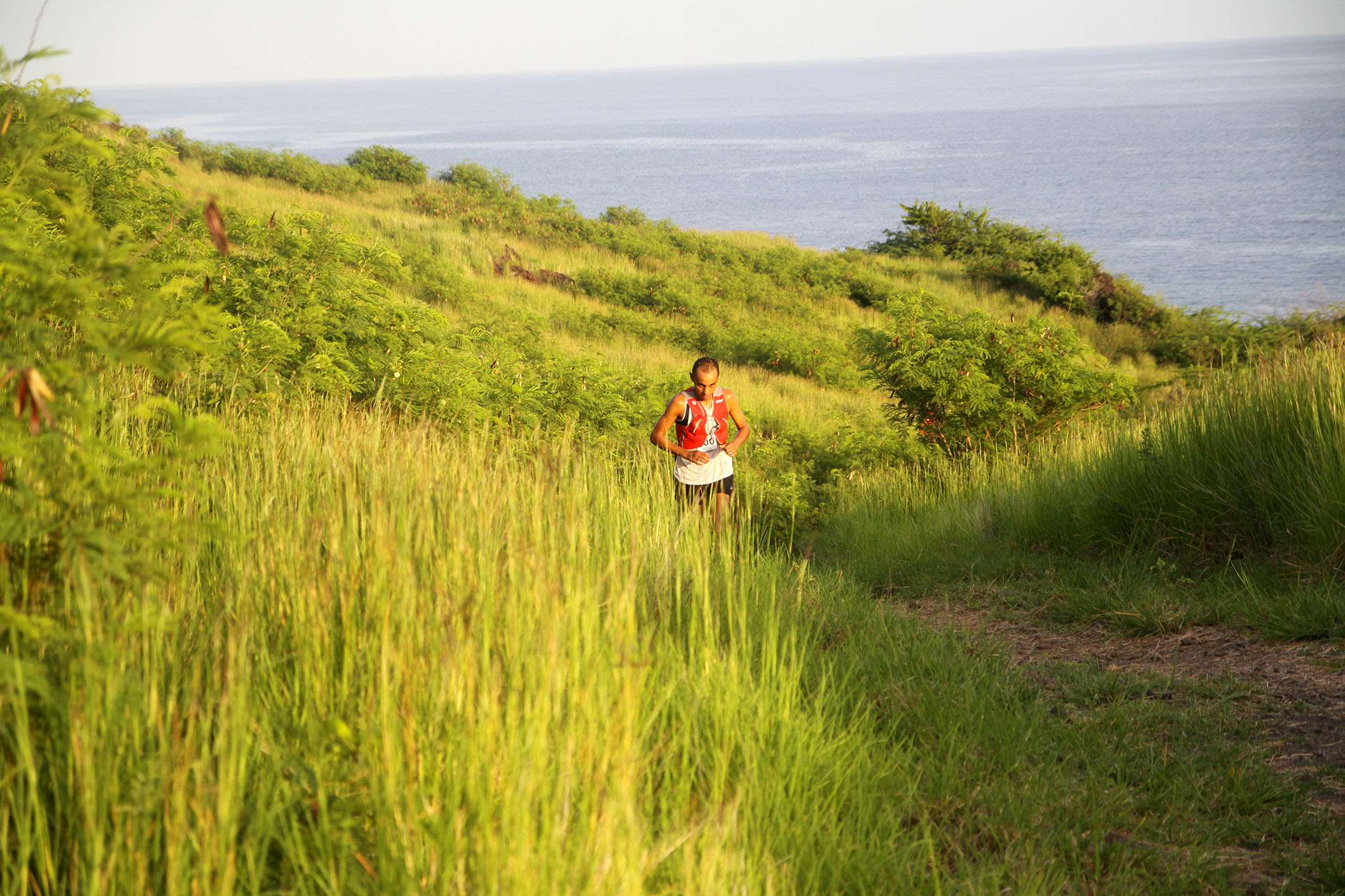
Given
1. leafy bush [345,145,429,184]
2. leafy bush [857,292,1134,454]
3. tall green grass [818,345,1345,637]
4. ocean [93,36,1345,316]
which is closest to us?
tall green grass [818,345,1345,637]

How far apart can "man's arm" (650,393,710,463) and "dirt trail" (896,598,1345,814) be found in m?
2.07

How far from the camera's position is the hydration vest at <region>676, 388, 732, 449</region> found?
7.70 m

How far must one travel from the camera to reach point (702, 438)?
774 cm

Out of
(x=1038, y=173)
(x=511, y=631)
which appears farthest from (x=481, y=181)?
(x=1038, y=173)

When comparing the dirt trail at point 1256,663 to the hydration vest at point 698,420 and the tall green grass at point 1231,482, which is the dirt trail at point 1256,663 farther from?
the hydration vest at point 698,420

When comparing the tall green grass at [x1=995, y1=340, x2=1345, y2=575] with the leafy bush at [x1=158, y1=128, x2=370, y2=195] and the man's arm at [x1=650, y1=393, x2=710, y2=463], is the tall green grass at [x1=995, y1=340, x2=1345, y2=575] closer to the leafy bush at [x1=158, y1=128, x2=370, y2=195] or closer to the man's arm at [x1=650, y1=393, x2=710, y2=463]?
the man's arm at [x1=650, y1=393, x2=710, y2=463]

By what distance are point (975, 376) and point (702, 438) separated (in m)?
5.06

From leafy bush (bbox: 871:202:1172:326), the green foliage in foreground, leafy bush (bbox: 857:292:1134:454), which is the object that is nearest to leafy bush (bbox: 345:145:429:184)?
leafy bush (bbox: 871:202:1172:326)

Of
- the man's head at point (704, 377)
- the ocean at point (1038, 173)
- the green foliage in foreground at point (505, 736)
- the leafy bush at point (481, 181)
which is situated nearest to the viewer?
the green foliage in foreground at point (505, 736)

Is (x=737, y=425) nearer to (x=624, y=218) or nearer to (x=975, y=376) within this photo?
(x=975, y=376)

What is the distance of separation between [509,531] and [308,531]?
0.79 m

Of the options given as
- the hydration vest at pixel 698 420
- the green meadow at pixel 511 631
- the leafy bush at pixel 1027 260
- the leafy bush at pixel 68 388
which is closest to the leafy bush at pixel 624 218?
the leafy bush at pixel 1027 260

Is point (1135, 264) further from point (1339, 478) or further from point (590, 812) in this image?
point (590, 812)

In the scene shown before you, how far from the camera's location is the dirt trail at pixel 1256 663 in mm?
3949
